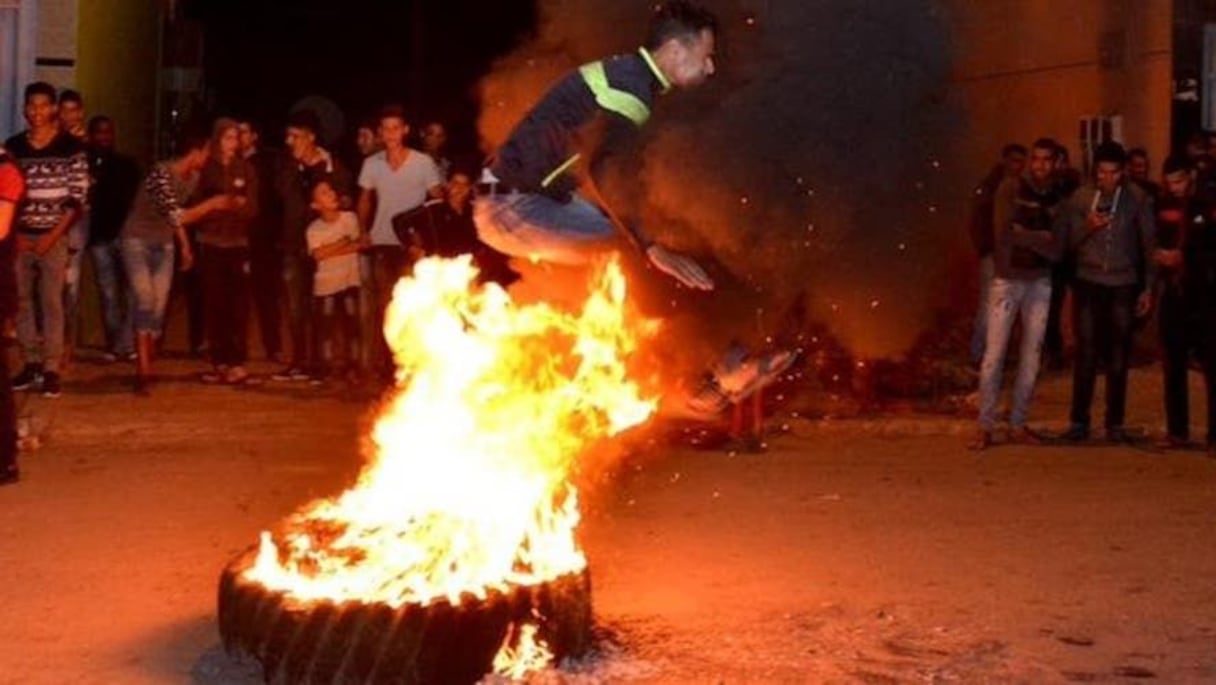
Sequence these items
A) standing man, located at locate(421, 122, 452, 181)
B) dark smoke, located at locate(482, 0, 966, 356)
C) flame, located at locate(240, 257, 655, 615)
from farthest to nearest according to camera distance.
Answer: standing man, located at locate(421, 122, 452, 181), dark smoke, located at locate(482, 0, 966, 356), flame, located at locate(240, 257, 655, 615)

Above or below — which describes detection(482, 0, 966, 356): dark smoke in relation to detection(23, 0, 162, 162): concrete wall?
below

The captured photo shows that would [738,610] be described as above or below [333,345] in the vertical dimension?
below

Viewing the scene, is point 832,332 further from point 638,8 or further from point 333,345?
point 333,345

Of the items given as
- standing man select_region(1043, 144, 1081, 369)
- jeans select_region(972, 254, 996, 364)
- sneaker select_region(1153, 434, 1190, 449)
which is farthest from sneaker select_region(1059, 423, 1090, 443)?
jeans select_region(972, 254, 996, 364)

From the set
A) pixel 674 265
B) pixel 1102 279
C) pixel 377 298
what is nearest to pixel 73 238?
pixel 377 298

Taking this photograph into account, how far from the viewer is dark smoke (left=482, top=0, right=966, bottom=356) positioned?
401 inches

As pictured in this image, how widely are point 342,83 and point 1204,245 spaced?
30.1m

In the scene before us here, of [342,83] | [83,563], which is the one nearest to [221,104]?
[342,83]

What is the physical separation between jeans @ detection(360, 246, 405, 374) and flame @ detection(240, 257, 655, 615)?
5783mm

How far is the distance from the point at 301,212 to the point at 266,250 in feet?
1.93

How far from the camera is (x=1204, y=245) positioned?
11.4 metres

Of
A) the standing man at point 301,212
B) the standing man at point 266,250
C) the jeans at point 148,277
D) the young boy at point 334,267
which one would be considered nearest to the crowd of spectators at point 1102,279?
the young boy at point 334,267

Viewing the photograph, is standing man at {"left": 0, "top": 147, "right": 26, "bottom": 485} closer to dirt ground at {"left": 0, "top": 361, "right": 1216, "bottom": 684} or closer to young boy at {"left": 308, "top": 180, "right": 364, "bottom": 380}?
dirt ground at {"left": 0, "top": 361, "right": 1216, "bottom": 684}

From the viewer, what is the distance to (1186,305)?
11.5m
